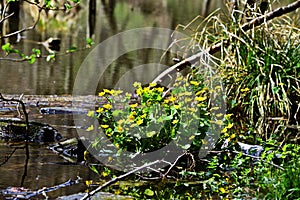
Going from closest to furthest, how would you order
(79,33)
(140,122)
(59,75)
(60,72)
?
(140,122) < (59,75) < (60,72) < (79,33)

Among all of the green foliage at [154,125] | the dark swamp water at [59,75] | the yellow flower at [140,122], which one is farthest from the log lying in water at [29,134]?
the yellow flower at [140,122]

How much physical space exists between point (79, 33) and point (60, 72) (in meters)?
5.79

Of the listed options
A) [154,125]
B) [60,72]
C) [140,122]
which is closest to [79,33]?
[60,72]

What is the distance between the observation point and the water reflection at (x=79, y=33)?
398 inches

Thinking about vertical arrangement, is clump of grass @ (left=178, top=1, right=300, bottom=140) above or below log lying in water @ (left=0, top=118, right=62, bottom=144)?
above

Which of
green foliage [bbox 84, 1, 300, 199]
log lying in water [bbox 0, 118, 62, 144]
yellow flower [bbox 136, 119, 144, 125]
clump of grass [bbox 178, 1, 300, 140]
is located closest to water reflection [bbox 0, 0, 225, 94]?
log lying in water [bbox 0, 118, 62, 144]

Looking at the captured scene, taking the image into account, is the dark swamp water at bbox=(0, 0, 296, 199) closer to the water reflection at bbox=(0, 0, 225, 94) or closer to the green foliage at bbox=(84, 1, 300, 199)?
the water reflection at bbox=(0, 0, 225, 94)

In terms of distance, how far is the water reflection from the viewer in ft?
33.1

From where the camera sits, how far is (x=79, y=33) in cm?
1677

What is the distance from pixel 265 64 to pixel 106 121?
1.84m

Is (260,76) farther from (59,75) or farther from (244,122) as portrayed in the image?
(59,75)

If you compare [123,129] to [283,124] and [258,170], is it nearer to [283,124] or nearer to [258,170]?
[258,170]

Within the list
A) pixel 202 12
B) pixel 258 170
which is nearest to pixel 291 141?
pixel 258 170

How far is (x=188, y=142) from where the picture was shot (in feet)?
18.1
